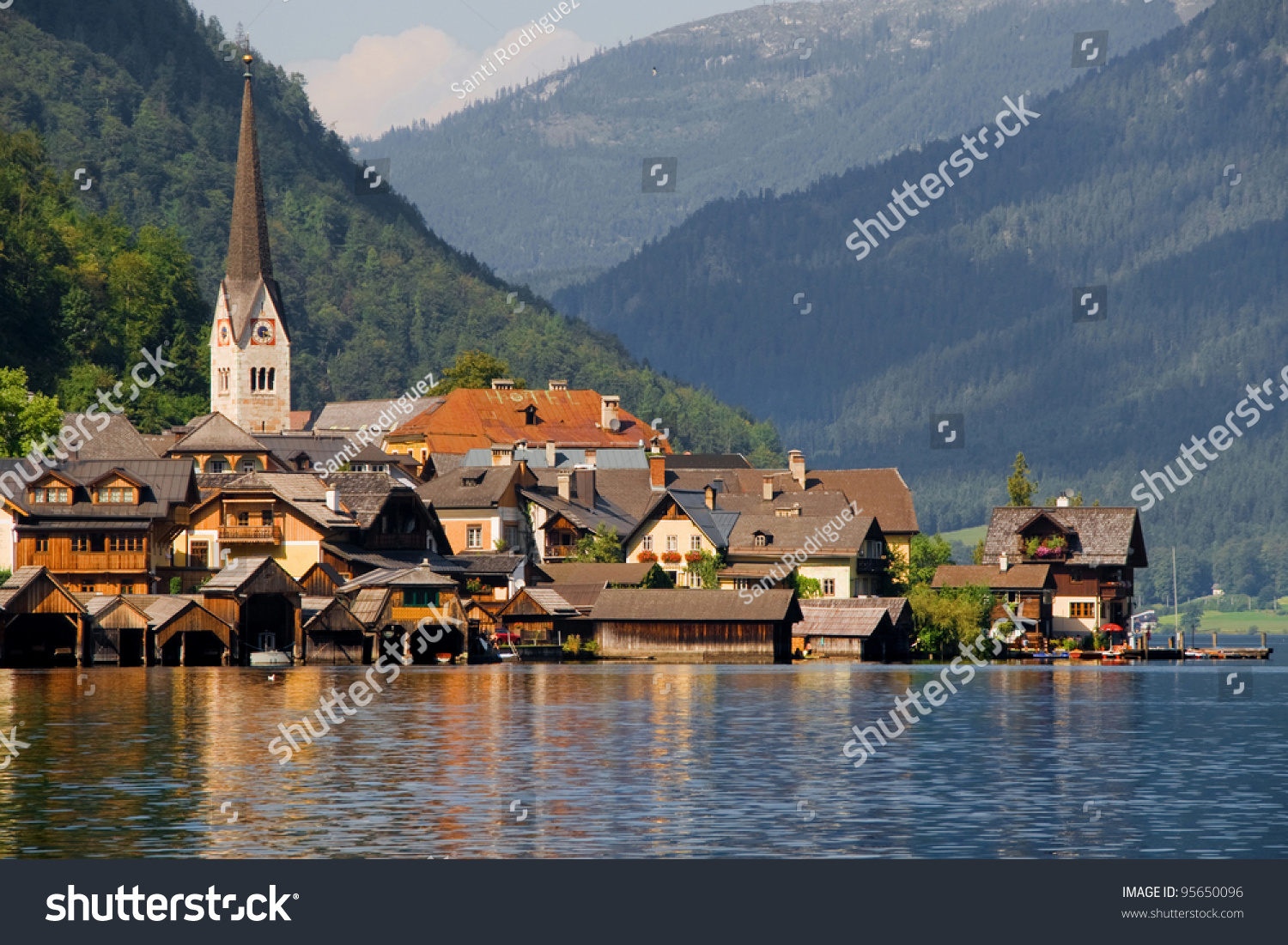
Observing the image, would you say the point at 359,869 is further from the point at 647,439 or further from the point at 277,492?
the point at 647,439

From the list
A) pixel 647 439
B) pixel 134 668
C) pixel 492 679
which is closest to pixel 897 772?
pixel 492 679

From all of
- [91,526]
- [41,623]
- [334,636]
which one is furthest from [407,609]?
[41,623]

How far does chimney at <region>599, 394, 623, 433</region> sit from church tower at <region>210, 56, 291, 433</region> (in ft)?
95.9

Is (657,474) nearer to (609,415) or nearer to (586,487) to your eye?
(586,487)

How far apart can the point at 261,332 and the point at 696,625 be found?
262 feet

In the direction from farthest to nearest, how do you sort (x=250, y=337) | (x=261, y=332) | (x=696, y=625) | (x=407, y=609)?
(x=261, y=332), (x=250, y=337), (x=696, y=625), (x=407, y=609)

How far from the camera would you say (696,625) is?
122000mm

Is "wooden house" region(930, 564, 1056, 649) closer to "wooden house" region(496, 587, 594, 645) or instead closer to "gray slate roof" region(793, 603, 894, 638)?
"gray slate roof" region(793, 603, 894, 638)

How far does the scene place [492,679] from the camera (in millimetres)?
95250

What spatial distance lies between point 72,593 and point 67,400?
51870mm

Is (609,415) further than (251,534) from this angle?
Yes

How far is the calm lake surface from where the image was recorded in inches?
1555

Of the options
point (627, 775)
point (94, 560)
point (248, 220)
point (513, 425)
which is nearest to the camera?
point (627, 775)

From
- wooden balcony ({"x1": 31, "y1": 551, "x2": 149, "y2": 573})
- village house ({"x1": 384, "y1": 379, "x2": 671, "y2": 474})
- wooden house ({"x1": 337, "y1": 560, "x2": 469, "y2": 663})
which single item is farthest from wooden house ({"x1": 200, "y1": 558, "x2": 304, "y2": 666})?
village house ({"x1": 384, "y1": 379, "x2": 671, "y2": 474})
